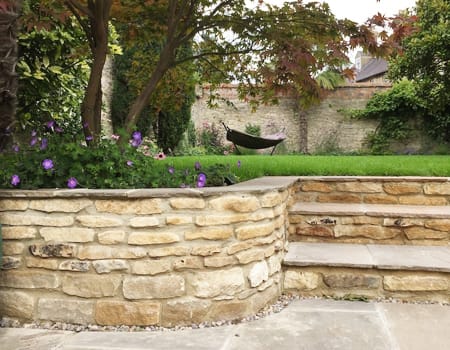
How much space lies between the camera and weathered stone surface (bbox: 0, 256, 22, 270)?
2686 millimetres

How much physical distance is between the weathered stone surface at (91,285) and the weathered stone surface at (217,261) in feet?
1.65

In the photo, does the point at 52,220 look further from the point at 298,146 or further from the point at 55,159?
the point at 298,146

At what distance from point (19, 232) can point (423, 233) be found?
9.16 ft

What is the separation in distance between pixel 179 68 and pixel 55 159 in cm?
222

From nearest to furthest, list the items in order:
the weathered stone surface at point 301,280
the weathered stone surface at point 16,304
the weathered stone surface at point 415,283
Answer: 1. the weathered stone surface at point 16,304
2. the weathered stone surface at point 415,283
3. the weathered stone surface at point 301,280

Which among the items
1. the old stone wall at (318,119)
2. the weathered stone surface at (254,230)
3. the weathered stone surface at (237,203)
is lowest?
the weathered stone surface at (254,230)

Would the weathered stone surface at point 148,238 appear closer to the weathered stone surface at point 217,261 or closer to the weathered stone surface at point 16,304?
the weathered stone surface at point 217,261

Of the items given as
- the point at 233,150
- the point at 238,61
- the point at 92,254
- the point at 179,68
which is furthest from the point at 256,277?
the point at 233,150

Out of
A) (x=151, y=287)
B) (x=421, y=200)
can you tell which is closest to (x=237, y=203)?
(x=151, y=287)

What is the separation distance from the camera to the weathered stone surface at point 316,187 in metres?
4.01

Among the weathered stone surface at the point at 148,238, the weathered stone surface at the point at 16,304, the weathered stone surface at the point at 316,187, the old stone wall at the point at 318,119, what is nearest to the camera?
the weathered stone surface at the point at 148,238

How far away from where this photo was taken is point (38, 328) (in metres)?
2.65

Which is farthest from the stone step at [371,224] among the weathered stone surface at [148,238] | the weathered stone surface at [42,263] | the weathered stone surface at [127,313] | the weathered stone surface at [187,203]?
the weathered stone surface at [42,263]

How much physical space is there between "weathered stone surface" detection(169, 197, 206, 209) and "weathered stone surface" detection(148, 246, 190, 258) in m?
0.23
